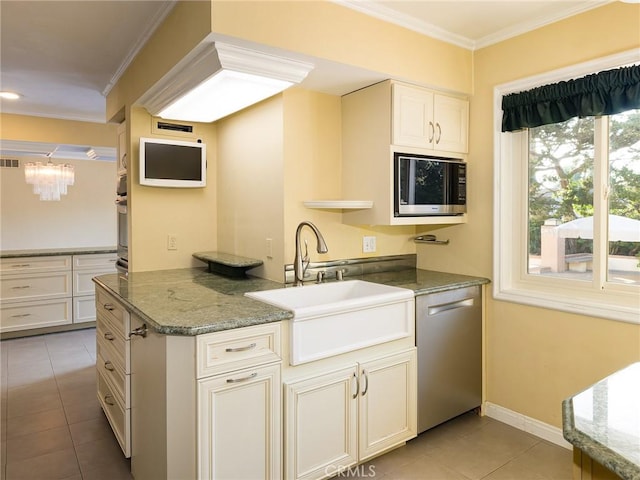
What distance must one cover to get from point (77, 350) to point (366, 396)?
3479 millimetres

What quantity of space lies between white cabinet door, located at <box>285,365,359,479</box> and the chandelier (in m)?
3.88

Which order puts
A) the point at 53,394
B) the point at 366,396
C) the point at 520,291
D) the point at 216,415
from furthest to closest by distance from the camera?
the point at 53,394, the point at 520,291, the point at 366,396, the point at 216,415

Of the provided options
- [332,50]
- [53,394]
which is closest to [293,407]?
[332,50]

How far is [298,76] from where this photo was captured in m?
2.25

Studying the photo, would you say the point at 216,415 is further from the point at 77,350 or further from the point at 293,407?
the point at 77,350

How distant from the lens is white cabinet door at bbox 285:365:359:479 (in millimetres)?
1923

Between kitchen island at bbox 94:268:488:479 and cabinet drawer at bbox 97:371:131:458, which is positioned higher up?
kitchen island at bbox 94:268:488:479

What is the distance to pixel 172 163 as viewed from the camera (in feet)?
9.96

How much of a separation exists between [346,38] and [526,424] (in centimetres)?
252

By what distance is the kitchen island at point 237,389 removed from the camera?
5.53 feet

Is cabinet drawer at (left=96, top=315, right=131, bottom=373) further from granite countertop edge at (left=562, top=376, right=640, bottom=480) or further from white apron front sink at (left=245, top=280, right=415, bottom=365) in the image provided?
granite countertop edge at (left=562, top=376, right=640, bottom=480)

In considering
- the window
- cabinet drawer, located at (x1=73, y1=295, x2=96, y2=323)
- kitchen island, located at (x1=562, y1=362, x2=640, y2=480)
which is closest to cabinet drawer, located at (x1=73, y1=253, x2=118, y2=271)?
cabinet drawer, located at (x1=73, y1=295, x2=96, y2=323)

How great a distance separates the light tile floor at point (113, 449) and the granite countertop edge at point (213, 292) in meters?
0.90
